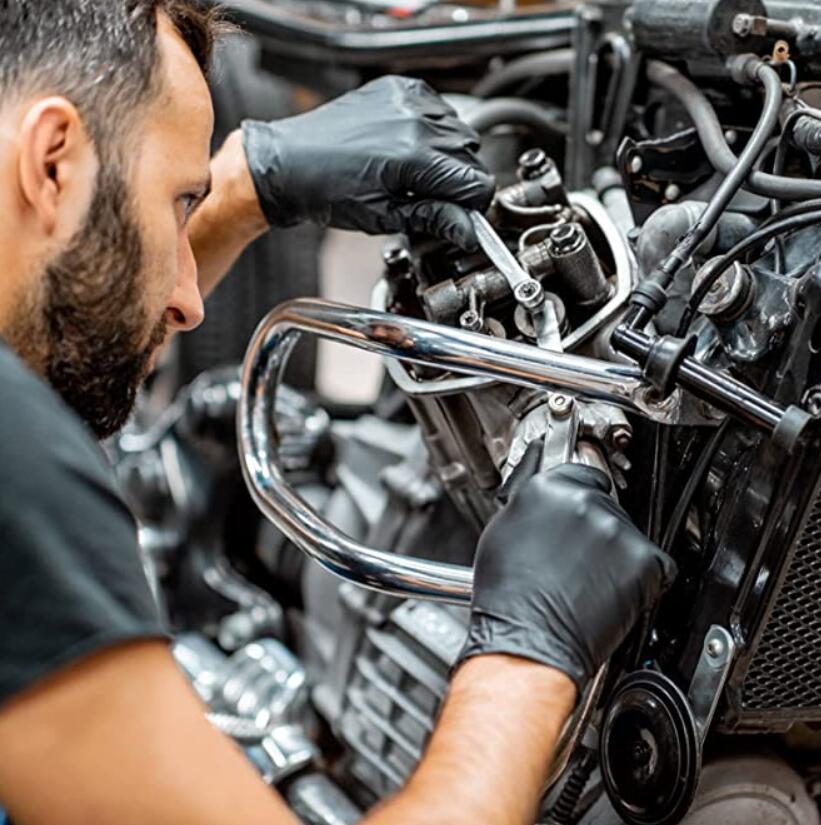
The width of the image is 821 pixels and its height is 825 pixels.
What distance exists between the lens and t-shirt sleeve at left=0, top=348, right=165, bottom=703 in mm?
732

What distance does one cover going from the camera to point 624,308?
1.06 metres

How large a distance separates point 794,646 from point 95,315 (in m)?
0.61

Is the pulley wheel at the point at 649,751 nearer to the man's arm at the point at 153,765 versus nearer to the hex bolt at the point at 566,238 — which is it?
the man's arm at the point at 153,765

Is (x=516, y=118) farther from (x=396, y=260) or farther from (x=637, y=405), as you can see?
(x=637, y=405)

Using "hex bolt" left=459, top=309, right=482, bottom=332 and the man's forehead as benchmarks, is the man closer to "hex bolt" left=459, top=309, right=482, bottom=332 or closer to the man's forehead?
the man's forehead

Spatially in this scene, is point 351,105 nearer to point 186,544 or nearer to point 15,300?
point 15,300

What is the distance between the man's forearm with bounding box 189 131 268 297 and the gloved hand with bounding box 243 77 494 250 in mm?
22

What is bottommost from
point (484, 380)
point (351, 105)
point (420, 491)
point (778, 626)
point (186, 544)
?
point (186, 544)

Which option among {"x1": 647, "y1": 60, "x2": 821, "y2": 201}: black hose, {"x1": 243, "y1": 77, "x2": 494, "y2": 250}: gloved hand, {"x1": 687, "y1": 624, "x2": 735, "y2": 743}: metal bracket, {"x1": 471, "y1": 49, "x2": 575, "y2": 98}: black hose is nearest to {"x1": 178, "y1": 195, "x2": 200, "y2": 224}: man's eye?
{"x1": 243, "y1": 77, "x2": 494, "y2": 250}: gloved hand

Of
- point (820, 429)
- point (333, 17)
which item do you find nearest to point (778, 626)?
point (820, 429)

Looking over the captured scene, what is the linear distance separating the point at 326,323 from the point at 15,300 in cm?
32

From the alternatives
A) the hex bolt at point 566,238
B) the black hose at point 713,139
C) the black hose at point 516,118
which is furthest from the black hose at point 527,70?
the hex bolt at point 566,238

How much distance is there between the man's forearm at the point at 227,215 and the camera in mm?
1376

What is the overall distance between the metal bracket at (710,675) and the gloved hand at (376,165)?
42 centimetres
